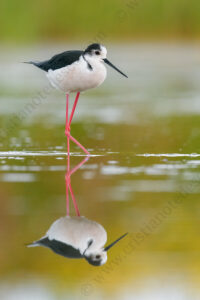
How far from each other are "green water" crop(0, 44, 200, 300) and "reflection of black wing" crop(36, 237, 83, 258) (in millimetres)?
46

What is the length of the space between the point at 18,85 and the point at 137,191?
9.98 m

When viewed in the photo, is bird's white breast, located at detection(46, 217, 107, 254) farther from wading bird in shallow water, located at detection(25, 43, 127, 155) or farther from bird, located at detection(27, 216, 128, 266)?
wading bird in shallow water, located at detection(25, 43, 127, 155)

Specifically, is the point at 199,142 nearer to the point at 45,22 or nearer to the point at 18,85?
the point at 18,85

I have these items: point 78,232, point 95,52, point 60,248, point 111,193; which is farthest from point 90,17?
point 60,248

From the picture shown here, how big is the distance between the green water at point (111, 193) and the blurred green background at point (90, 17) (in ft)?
28.0

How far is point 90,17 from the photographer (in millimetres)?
21000

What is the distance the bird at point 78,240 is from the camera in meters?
→ 3.85

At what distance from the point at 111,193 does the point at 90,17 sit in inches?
635

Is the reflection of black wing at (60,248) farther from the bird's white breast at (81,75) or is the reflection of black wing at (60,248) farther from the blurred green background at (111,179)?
the bird's white breast at (81,75)

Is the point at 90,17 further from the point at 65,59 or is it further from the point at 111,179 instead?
the point at 111,179

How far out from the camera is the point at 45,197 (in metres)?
5.23

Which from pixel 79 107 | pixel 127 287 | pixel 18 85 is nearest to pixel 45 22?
pixel 18 85

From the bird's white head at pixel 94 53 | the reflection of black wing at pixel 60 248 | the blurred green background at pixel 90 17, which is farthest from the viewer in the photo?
the blurred green background at pixel 90 17

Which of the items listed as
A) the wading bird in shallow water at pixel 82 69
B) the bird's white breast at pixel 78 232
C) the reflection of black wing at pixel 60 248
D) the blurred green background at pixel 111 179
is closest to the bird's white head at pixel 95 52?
the wading bird in shallow water at pixel 82 69
